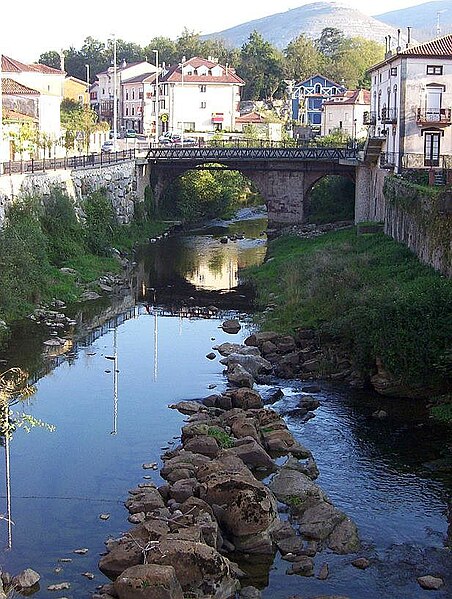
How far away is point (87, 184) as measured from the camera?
54.9m

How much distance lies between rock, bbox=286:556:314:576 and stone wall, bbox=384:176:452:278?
628 inches

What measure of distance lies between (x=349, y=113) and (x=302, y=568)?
264ft

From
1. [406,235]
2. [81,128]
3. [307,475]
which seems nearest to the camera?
[307,475]

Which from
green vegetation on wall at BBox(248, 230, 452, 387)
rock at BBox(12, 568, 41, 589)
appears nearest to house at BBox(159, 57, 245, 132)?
green vegetation on wall at BBox(248, 230, 452, 387)

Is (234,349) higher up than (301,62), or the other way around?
(301,62)

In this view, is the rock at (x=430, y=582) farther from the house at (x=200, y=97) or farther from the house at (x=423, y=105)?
the house at (x=200, y=97)

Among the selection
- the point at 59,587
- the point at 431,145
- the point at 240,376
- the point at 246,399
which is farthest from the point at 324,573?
the point at 431,145

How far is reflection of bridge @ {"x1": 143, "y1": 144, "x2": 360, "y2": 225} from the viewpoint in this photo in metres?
64.5

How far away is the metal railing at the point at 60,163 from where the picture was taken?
47.1 m

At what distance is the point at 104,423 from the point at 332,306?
11.1m

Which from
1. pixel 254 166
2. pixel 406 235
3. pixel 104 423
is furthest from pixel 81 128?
pixel 104 423

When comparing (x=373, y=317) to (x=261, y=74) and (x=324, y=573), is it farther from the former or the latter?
(x=261, y=74)

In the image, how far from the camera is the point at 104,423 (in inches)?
994

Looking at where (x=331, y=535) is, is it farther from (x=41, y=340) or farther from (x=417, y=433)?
(x=41, y=340)
